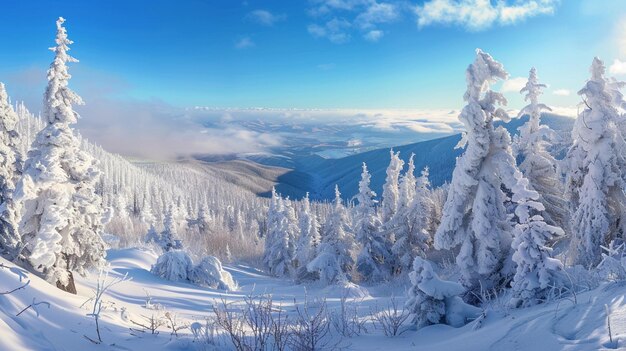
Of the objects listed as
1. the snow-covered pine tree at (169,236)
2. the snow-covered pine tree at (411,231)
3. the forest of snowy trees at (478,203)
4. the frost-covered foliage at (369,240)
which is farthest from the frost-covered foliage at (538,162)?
the snow-covered pine tree at (169,236)

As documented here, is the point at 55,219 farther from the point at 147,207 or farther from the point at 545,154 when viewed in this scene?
the point at 147,207

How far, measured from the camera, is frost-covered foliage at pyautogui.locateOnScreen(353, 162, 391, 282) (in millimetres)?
29312

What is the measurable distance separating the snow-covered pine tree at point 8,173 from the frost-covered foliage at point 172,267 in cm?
676

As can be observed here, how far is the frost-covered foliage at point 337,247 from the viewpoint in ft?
92.6

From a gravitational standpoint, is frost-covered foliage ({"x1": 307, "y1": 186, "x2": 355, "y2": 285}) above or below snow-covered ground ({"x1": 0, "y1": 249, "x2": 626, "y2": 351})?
below

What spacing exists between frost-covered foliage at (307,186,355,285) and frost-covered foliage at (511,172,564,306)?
22205 millimetres

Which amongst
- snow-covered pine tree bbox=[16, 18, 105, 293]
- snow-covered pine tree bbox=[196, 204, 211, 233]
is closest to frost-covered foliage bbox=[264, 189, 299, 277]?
snow-covered pine tree bbox=[16, 18, 105, 293]

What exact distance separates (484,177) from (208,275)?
1663 cm

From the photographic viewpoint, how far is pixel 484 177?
11.6 metres

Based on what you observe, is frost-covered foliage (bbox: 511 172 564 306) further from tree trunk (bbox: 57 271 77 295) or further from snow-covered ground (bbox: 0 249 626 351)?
tree trunk (bbox: 57 271 77 295)

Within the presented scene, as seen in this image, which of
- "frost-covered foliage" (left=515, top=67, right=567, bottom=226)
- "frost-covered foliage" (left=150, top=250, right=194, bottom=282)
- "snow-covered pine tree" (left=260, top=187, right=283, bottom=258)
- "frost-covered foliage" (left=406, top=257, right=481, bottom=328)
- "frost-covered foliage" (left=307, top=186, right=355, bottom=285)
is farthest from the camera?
"snow-covered pine tree" (left=260, top=187, right=283, bottom=258)

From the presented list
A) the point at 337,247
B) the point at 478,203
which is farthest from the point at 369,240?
the point at 478,203

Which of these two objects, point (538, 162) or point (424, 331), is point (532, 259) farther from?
point (538, 162)

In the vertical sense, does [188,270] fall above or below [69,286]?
below
